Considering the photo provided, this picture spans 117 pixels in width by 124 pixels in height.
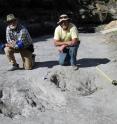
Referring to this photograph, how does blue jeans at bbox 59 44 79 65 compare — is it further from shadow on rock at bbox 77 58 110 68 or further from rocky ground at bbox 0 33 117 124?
shadow on rock at bbox 77 58 110 68

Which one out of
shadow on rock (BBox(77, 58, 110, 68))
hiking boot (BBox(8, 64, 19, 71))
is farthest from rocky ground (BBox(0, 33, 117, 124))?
hiking boot (BBox(8, 64, 19, 71))

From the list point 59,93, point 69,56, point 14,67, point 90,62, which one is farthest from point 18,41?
point 90,62

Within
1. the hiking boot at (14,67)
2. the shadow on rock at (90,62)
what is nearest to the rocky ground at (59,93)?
the shadow on rock at (90,62)

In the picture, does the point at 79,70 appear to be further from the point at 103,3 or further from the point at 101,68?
the point at 103,3

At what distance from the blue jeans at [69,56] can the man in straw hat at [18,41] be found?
0.80 m

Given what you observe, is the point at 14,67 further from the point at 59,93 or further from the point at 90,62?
the point at 90,62

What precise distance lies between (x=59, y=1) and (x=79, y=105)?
941 cm

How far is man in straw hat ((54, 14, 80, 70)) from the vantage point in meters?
9.27

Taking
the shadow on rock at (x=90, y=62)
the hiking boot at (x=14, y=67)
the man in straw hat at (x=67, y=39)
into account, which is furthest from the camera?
the shadow on rock at (x=90, y=62)

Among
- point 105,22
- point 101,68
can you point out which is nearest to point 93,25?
point 105,22

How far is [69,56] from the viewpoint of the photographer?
31.4 feet

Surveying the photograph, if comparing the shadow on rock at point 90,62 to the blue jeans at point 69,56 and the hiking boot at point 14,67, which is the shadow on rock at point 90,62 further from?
the hiking boot at point 14,67

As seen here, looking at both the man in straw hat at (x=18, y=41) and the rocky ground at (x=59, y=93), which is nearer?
the rocky ground at (x=59, y=93)

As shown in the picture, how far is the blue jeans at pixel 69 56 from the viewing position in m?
9.34
